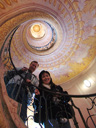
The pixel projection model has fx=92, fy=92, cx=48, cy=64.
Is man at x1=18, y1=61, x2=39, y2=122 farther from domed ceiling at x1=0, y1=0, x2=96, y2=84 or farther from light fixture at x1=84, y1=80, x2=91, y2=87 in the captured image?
light fixture at x1=84, y1=80, x2=91, y2=87

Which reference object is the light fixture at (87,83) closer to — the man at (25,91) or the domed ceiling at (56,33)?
the domed ceiling at (56,33)

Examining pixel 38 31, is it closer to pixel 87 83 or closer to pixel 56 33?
pixel 56 33

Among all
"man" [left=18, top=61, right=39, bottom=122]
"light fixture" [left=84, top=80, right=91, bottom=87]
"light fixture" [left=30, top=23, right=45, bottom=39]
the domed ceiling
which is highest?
"light fixture" [left=30, top=23, right=45, bottom=39]

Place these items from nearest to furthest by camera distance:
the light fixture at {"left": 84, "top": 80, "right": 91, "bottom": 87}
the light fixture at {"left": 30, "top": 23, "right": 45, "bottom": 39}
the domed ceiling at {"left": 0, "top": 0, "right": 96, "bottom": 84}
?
1. the domed ceiling at {"left": 0, "top": 0, "right": 96, "bottom": 84}
2. the light fixture at {"left": 84, "top": 80, "right": 91, "bottom": 87}
3. the light fixture at {"left": 30, "top": 23, "right": 45, "bottom": 39}

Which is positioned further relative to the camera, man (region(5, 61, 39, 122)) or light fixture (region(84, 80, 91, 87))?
light fixture (region(84, 80, 91, 87))

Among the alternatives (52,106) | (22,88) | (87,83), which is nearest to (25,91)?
(22,88)

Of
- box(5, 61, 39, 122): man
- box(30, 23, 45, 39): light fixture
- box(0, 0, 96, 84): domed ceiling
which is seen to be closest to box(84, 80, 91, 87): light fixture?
box(0, 0, 96, 84): domed ceiling

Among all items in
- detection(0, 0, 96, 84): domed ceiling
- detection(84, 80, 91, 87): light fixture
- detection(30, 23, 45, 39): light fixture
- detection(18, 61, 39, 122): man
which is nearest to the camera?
detection(18, 61, 39, 122): man

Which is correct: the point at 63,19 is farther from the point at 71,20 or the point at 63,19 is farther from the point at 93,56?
the point at 93,56

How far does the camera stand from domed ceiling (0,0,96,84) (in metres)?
3.88

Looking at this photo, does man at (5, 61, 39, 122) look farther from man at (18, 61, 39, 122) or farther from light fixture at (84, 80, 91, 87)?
light fixture at (84, 80, 91, 87)

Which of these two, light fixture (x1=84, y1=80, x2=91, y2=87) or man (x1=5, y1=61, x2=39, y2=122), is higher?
light fixture (x1=84, y1=80, x2=91, y2=87)

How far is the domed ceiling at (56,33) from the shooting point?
12.7ft

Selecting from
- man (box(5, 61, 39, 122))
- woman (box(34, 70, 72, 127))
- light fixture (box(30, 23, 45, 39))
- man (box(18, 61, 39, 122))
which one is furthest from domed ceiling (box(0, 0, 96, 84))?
woman (box(34, 70, 72, 127))
